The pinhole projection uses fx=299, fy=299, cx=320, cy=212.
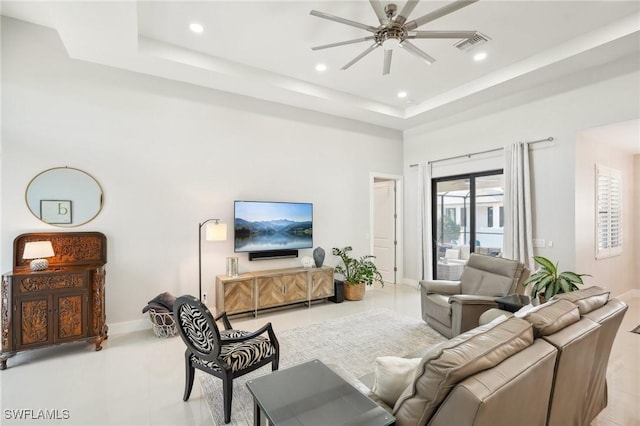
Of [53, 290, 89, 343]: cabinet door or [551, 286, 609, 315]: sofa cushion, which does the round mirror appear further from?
[551, 286, 609, 315]: sofa cushion

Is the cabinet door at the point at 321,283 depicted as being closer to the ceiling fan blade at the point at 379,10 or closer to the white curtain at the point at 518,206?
the white curtain at the point at 518,206

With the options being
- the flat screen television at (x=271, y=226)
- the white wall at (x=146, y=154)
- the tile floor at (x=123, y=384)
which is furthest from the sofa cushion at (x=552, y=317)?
the white wall at (x=146, y=154)

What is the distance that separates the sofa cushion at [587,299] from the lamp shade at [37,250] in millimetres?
4597

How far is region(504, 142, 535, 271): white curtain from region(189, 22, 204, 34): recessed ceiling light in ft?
15.5

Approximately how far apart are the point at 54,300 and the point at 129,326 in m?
1.03

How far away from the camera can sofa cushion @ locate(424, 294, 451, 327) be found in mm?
3498

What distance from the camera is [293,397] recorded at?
1480 mm

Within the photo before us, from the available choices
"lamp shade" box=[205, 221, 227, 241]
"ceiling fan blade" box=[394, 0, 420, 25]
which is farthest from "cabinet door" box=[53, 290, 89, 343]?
"ceiling fan blade" box=[394, 0, 420, 25]

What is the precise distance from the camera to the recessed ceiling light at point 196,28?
3283mm

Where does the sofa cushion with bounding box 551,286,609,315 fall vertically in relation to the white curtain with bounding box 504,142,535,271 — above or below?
below

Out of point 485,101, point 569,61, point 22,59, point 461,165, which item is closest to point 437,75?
point 485,101

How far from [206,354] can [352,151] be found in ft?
15.0

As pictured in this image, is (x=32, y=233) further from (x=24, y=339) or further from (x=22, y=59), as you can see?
(x=22, y=59)

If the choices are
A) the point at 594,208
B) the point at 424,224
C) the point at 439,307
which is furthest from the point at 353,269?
the point at 594,208
